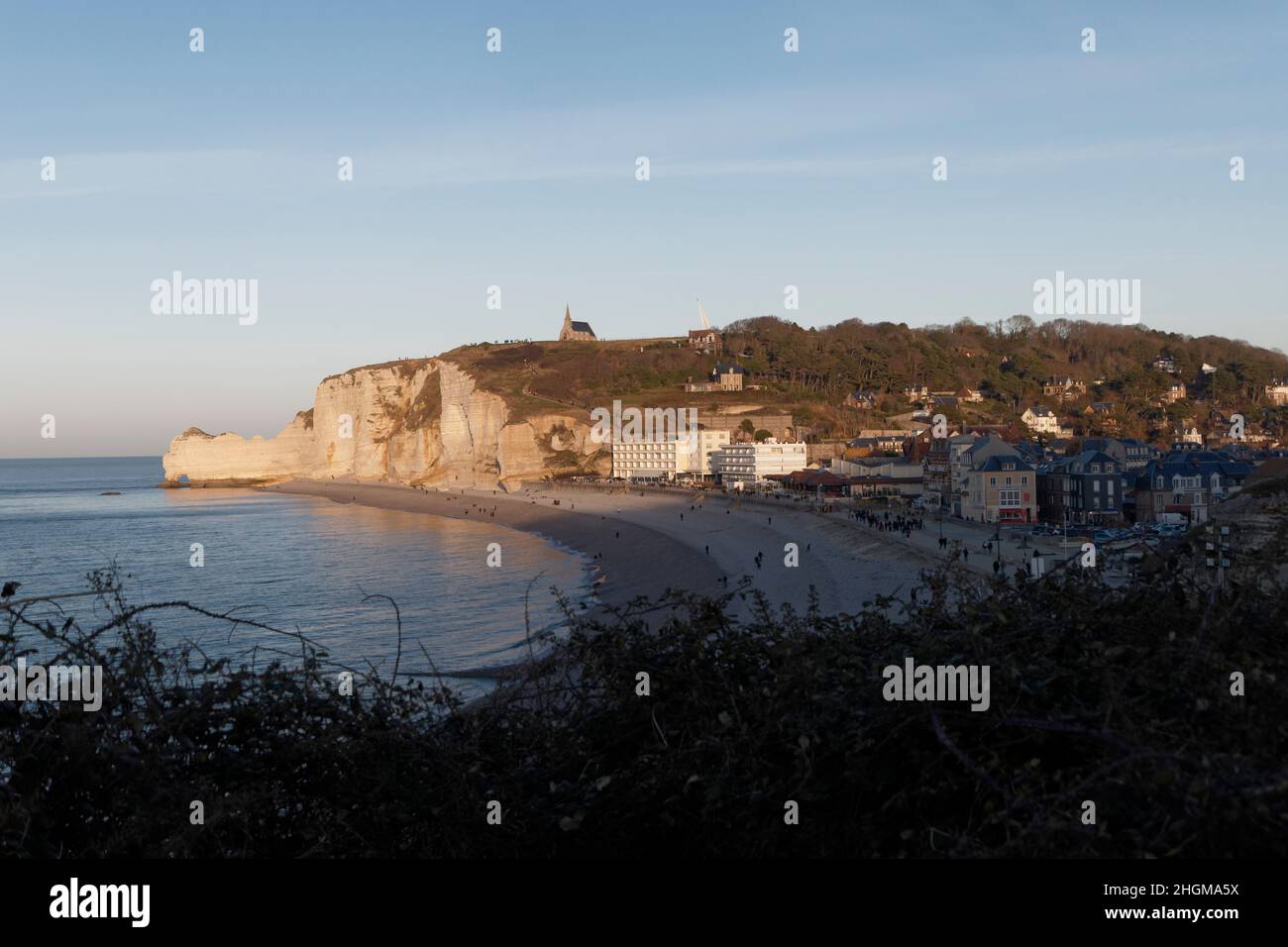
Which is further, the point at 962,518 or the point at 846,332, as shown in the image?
the point at 846,332

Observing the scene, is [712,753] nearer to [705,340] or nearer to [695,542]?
[695,542]

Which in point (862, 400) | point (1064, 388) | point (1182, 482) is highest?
point (1064, 388)

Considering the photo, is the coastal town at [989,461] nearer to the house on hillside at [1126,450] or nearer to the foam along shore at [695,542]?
the house on hillside at [1126,450]

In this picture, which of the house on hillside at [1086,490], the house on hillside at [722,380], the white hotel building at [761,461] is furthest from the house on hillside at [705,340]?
the house on hillside at [1086,490]

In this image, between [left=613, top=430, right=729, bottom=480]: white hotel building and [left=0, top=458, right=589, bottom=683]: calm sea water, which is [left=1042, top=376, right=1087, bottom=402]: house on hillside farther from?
[left=0, top=458, right=589, bottom=683]: calm sea water

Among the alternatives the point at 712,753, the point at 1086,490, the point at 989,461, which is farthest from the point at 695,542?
the point at 712,753
